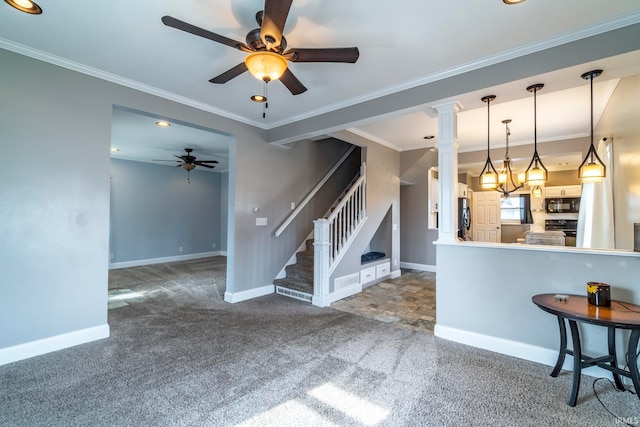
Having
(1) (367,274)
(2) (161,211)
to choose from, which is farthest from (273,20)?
(2) (161,211)

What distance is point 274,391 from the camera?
2059 millimetres

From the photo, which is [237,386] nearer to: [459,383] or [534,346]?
[459,383]

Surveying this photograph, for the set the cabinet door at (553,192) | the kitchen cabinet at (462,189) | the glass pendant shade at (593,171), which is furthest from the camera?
the cabinet door at (553,192)

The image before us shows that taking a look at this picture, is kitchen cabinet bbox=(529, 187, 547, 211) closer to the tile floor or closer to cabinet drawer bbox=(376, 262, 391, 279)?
the tile floor

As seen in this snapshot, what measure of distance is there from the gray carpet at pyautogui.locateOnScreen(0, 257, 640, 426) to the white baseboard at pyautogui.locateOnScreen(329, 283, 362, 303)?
87 centimetres

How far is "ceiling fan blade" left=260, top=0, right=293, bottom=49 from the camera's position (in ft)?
5.24

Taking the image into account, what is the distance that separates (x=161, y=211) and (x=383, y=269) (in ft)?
19.3

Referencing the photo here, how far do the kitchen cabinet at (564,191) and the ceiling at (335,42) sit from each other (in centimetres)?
467

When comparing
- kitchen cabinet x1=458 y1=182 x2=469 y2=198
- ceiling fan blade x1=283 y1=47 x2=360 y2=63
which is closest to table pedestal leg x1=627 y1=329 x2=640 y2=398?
ceiling fan blade x1=283 y1=47 x2=360 y2=63

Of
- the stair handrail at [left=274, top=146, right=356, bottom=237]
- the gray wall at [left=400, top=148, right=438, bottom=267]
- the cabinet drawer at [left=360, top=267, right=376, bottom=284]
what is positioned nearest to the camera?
the stair handrail at [left=274, top=146, right=356, bottom=237]

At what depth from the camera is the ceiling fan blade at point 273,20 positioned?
1599 mm

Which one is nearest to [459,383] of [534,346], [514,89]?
[534,346]

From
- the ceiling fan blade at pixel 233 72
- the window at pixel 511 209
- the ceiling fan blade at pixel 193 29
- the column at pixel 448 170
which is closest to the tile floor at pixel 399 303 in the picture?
the column at pixel 448 170

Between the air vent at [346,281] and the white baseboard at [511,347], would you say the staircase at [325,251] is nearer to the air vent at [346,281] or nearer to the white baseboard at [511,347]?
the air vent at [346,281]
